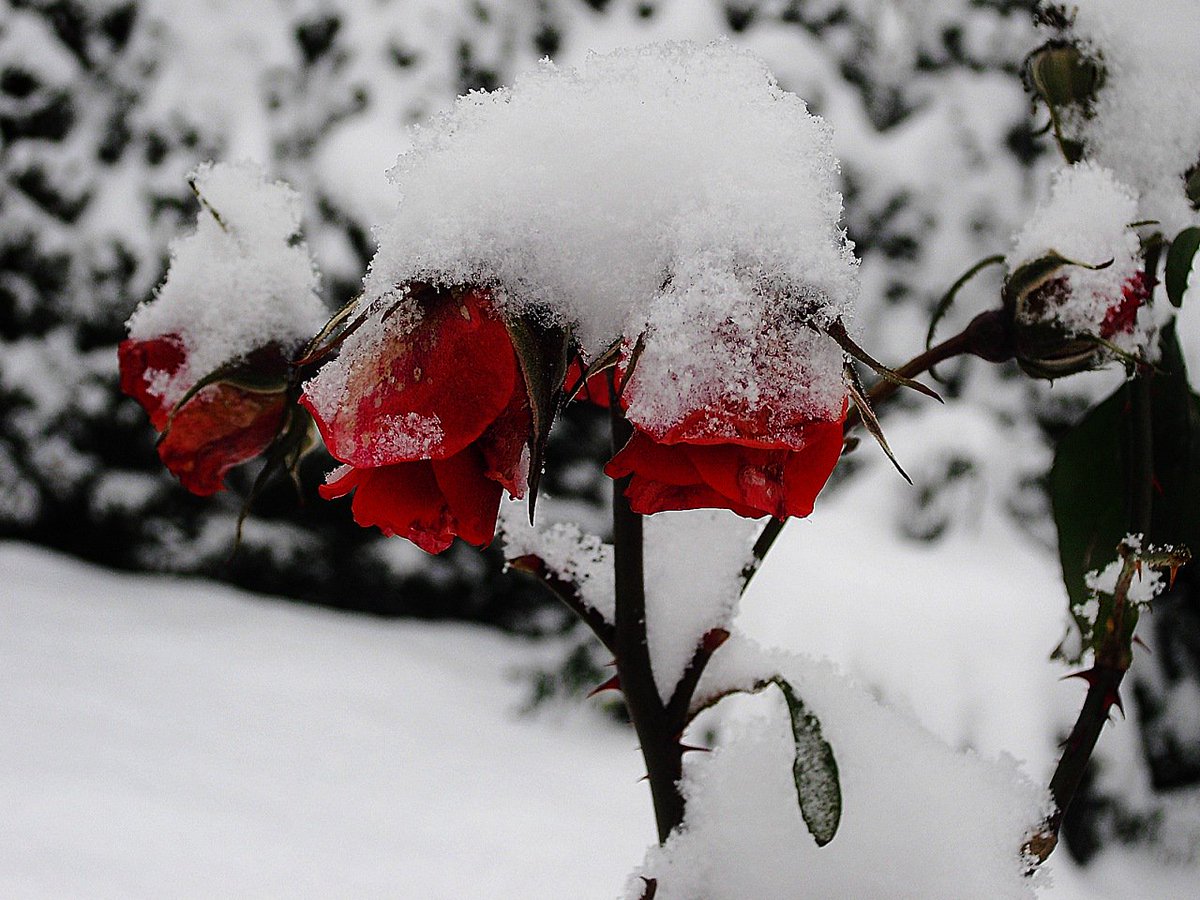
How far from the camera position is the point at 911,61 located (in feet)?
5.06

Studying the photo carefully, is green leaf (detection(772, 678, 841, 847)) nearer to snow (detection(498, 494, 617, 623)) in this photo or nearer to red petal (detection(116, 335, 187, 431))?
snow (detection(498, 494, 617, 623))

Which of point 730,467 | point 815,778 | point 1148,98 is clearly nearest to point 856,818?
point 815,778

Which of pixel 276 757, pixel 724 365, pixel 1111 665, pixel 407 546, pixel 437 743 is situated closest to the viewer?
pixel 724 365

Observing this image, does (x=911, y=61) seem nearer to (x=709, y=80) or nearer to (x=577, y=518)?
(x=577, y=518)

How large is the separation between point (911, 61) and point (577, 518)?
0.89m

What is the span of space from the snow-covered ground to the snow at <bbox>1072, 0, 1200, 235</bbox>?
0.67 feet

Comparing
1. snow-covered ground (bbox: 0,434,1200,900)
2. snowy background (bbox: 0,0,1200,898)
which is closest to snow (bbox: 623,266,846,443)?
snow-covered ground (bbox: 0,434,1200,900)

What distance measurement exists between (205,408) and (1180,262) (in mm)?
314

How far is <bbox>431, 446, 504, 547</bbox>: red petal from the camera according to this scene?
0.22 m

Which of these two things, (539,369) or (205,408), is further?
(205,408)

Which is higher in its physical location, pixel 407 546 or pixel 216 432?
pixel 407 546

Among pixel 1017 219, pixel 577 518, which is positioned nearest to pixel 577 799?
pixel 577 518

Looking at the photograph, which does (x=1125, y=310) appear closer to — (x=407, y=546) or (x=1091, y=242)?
(x=1091, y=242)

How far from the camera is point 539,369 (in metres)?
0.22
